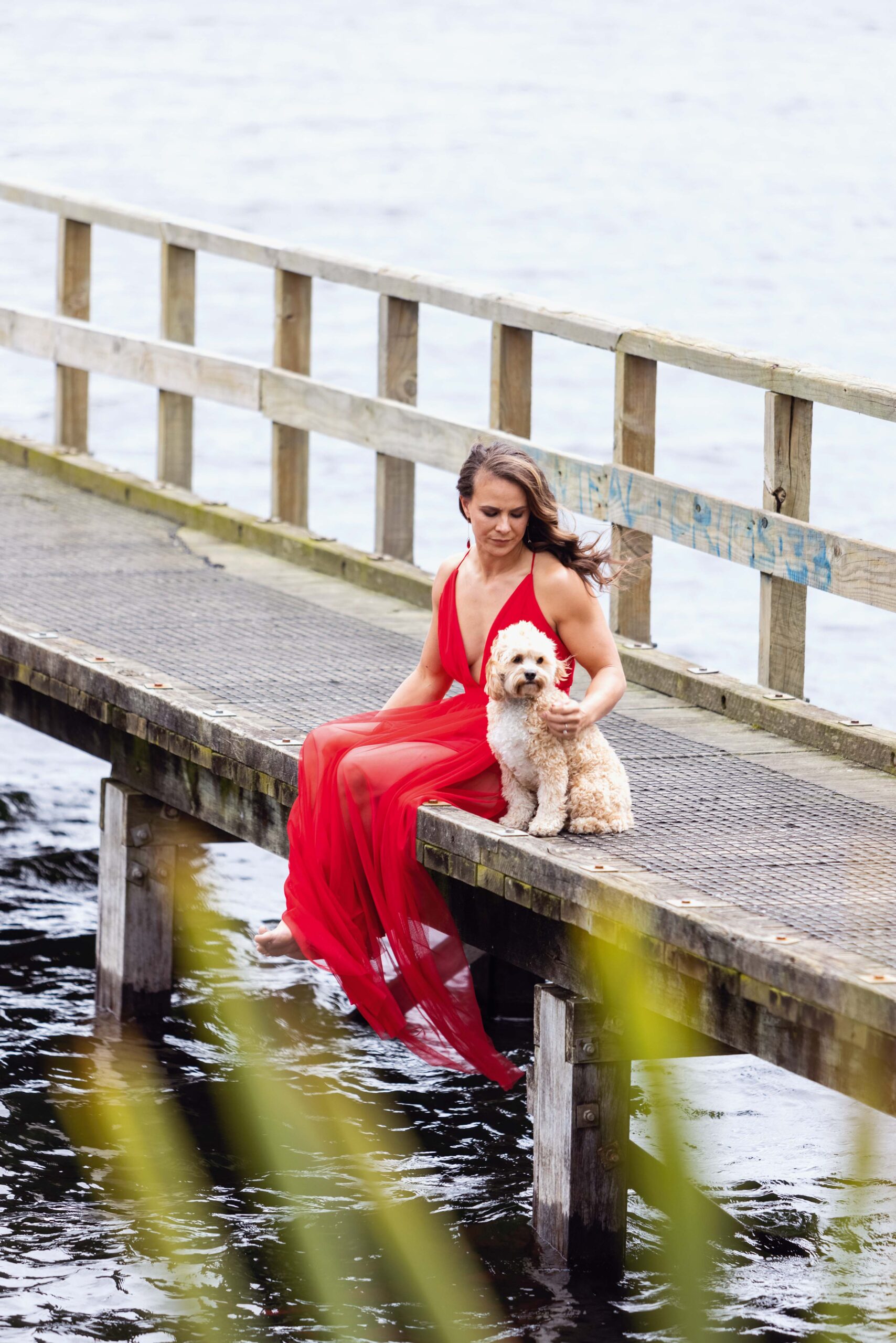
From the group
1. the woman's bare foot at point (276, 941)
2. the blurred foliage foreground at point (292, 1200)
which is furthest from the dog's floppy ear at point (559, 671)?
the woman's bare foot at point (276, 941)

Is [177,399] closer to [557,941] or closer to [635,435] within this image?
[635,435]

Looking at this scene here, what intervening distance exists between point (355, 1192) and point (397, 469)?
3545 mm

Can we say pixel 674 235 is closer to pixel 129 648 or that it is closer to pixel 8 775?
pixel 8 775

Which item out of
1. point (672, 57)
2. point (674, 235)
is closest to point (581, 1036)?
point (674, 235)

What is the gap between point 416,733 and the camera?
6.52 m

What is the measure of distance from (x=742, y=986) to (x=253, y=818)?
2344 millimetres

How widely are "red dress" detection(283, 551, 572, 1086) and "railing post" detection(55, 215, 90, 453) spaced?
5.33 m

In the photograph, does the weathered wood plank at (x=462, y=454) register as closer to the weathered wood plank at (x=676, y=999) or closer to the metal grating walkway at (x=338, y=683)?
the metal grating walkway at (x=338, y=683)

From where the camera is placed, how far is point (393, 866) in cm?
629

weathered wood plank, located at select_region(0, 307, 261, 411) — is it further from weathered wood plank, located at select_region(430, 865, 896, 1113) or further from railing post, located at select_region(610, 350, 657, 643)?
weathered wood plank, located at select_region(430, 865, 896, 1113)

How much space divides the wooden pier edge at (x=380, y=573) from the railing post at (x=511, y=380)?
705 millimetres

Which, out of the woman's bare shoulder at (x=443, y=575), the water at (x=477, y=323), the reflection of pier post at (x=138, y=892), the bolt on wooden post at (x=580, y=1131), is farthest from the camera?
the reflection of pier post at (x=138, y=892)

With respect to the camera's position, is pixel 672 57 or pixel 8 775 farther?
pixel 672 57

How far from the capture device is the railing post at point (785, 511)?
7535 mm
